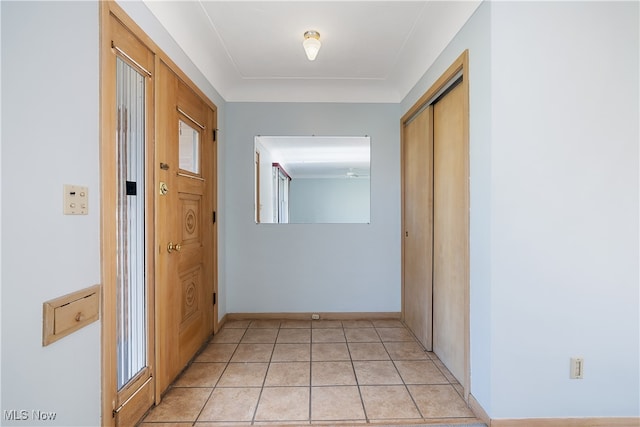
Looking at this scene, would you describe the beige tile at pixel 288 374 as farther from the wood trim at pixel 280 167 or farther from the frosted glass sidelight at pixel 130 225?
the wood trim at pixel 280 167

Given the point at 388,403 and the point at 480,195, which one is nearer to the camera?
the point at 480,195

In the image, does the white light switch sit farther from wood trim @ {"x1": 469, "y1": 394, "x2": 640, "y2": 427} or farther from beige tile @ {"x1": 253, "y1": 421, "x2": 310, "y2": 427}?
wood trim @ {"x1": 469, "y1": 394, "x2": 640, "y2": 427}

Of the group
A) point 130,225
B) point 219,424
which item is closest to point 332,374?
point 219,424

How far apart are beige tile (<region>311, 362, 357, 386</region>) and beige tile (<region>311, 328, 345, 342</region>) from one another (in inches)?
18.2

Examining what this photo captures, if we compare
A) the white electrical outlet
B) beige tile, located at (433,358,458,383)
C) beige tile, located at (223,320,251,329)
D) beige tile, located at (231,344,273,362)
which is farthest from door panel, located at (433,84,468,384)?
beige tile, located at (223,320,251,329)

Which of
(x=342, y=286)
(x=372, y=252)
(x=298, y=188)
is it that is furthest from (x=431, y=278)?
(x=298, y=188)

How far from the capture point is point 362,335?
2.98 metres

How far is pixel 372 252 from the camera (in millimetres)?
3410

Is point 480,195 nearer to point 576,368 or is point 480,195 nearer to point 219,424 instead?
point 576,368

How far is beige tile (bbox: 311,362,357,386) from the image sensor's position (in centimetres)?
215

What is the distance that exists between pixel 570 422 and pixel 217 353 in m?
2.39

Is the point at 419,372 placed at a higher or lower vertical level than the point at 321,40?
lower

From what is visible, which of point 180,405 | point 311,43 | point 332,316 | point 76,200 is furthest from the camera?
point 332,316

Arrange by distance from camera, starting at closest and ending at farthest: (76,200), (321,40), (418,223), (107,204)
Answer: (76,200)
(107,204)
(321,40)
(418,223)
